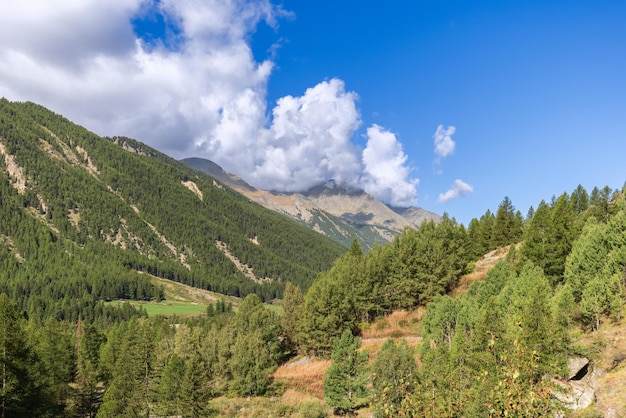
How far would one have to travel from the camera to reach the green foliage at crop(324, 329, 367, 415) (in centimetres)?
4303

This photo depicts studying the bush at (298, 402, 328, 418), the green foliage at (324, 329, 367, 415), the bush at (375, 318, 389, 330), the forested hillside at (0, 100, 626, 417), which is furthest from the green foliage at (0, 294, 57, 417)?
the bush at (375, 318, 389, 330)

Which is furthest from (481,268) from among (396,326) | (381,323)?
(381,323)

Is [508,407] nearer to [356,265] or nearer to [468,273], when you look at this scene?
[356,265]

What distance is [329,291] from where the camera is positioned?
6581 cm

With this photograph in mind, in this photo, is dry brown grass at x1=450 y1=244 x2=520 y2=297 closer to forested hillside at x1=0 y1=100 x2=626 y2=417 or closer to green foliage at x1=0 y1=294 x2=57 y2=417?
forested hillside at x1=0 y1=100 x2=626 y2=417

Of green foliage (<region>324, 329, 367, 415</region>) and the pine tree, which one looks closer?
green foliage (<region>324, 329, 367, 415</region>)

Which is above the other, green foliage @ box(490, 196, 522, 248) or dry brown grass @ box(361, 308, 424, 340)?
green foliage @ box(490, 196, 522, 248)

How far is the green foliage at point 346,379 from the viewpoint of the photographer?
141ft

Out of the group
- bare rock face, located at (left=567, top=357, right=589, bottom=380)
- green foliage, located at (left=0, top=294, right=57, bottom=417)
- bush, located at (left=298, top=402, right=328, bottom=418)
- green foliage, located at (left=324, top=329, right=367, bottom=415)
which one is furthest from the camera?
green foliage, located at (left=324, top=329, right=367, bottom=415)

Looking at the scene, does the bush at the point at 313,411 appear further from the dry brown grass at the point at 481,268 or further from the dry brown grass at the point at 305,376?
the dry brown grass at the point at 481,268

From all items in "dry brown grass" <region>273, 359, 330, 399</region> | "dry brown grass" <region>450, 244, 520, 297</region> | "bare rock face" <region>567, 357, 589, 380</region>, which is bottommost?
"dry brown grass" <region>273, 359, 330, 399</region>

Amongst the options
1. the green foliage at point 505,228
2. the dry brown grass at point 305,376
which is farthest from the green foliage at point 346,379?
the green foliage at point 505,228

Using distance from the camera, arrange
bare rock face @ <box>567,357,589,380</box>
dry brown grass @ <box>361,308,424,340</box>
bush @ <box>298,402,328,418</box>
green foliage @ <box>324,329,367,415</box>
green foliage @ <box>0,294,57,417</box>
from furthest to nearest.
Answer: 1. dry brown grass @ <box>361,308,424,340</box>
2. green foliage @ <box>324,329,367,415</box>
3. bush @ <box>298,402,328,418</box>
4. green foliage @ <box>0,294,57,417</box>
5. bare rock face @ <box>567,357,589,380</box>

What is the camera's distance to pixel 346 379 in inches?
1736
